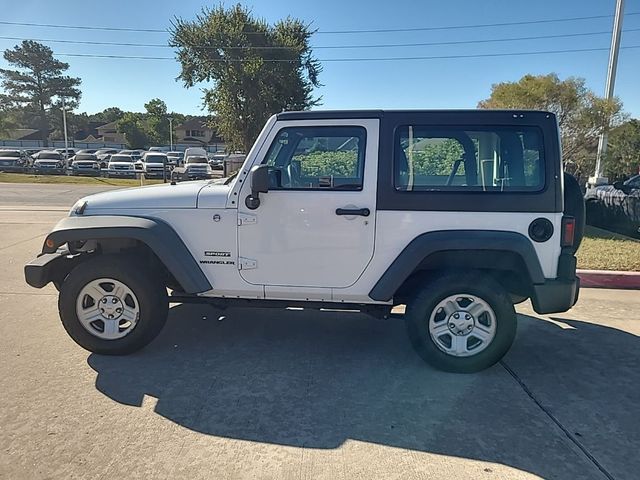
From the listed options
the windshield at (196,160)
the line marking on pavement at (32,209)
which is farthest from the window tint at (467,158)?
the windshield at (196,160)

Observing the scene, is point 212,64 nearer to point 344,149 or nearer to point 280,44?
point 280,44

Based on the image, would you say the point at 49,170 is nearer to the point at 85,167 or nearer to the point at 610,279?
the point at 85,167

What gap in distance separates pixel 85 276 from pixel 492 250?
3311 millimetres

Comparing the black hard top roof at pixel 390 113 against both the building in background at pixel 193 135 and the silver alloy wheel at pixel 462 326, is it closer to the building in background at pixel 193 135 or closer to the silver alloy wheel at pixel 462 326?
the silver alloy wheel at pixel 462 326

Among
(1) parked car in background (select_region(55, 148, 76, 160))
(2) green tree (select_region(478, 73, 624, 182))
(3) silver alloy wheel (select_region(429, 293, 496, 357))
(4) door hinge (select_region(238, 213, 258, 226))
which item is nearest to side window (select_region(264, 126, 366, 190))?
(4) door hinge (select_region(238, 213, 258, 226))

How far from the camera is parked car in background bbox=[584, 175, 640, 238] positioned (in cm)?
949

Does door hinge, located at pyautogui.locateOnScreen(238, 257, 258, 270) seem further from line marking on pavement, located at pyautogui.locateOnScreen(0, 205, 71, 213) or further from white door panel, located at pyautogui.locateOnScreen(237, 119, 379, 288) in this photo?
line marking on pavement, located at pyautogui.locateOnScreen(0, 205, 71, 213)

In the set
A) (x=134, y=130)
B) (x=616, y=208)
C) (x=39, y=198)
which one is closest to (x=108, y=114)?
(x=134, y=130)

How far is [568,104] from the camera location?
1363cm

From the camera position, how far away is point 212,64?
3269cm

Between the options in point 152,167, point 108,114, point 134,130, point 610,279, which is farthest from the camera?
point 108,114

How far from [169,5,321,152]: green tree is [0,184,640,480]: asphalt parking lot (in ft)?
97.4

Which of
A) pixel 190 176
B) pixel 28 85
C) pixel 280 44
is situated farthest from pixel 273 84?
pixel 28 85

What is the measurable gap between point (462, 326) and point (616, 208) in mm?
8187
